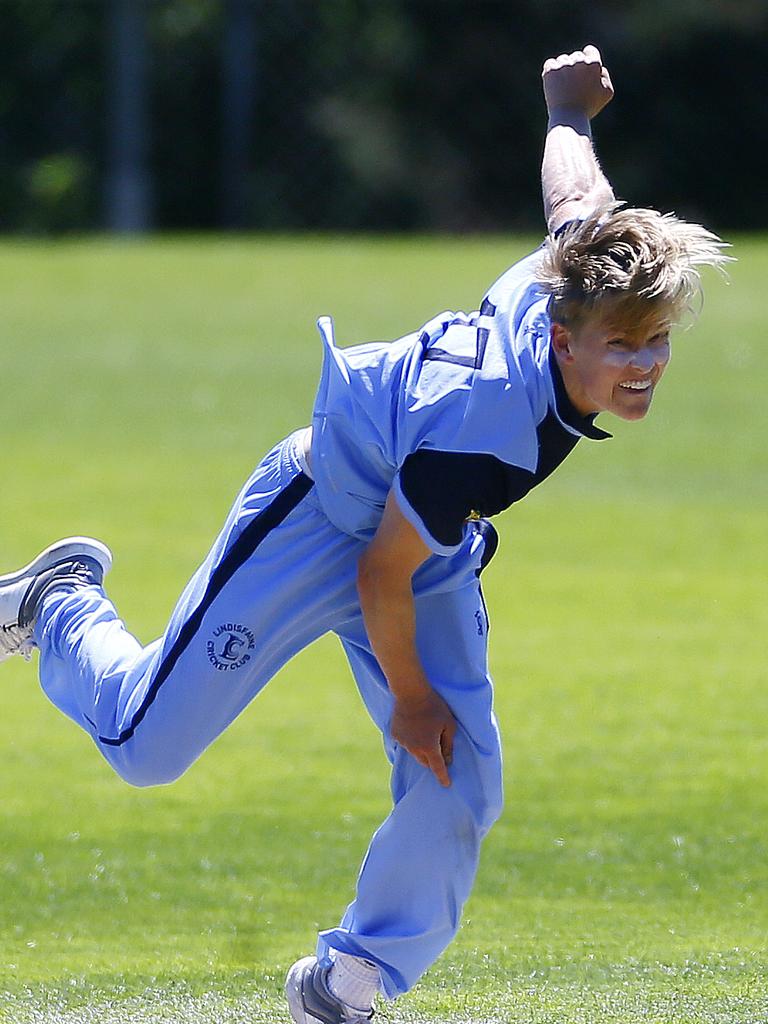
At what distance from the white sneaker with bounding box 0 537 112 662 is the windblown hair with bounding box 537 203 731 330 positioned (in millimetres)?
→ 1604

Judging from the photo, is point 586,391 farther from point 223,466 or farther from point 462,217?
point 462,217

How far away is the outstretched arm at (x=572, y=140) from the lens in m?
4.07

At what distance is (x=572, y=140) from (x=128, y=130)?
105 feet

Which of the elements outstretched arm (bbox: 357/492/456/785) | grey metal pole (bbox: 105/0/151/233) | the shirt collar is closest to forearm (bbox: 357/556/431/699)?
outstretched arm (bbox: 357/492/456/785)

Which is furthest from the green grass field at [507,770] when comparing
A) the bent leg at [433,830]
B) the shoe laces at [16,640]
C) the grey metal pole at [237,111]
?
the grey metal pole at [237,111]

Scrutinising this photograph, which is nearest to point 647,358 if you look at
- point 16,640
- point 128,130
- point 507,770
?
point 16,640

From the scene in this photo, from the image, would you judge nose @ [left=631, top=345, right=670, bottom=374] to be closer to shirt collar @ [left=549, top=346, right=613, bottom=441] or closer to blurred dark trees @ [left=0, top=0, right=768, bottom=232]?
shirt collar @ [left=549, top=346, right=613, bottom=441]

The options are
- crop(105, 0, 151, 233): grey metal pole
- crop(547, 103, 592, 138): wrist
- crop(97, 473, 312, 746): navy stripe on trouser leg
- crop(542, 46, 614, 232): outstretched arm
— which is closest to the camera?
crop(97, 473, 312, 746): navy stripe on trouser leg

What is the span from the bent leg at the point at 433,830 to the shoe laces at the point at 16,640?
1.10 metres

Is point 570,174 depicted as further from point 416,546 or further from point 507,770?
point 507,770

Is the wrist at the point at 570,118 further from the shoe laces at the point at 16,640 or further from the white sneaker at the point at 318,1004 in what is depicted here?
the white sneaker at the point at 318,1004

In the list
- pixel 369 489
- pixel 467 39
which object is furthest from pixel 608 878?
pixel 467 39

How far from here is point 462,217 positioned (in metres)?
37.8

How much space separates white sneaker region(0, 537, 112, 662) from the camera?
467cm
